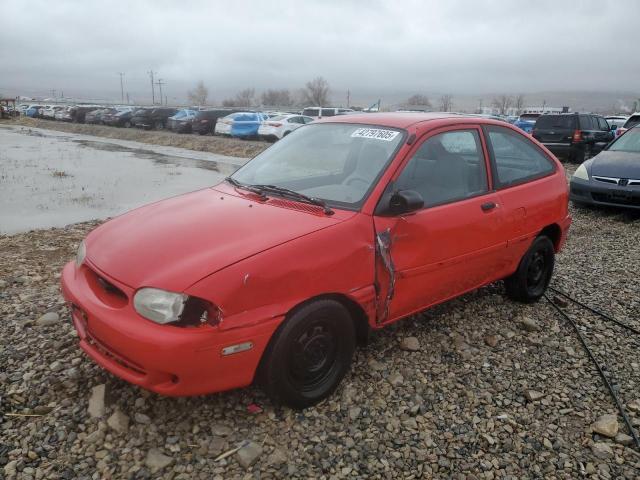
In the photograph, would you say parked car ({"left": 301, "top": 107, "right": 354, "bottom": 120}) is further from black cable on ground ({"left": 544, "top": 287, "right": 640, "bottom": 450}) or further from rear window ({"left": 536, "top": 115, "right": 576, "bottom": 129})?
black cable on ground ({"left": 544, "top": 287, "right": 640, "bottom": 450})

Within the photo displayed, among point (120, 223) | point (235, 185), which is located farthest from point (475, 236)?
point (120, 223)

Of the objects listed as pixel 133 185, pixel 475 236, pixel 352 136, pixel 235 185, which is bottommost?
pixel 133 185

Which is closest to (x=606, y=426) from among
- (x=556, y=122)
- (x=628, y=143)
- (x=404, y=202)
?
(x=404, y=202)

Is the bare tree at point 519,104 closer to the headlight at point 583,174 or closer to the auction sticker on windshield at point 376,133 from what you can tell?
the headlight at point 583,174

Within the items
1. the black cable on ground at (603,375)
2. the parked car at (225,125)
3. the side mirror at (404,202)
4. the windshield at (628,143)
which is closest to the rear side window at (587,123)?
the windshield at (628,143)

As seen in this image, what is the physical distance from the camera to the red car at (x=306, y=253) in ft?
7.97

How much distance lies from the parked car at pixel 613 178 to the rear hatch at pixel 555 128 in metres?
6.75

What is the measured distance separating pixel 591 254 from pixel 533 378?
135 inches

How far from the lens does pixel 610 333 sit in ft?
13.1

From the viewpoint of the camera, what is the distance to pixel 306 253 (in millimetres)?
2635

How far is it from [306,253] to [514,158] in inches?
95.0

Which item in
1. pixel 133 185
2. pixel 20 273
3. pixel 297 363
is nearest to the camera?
pixel 297 363

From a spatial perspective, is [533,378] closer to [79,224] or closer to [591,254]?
[591,254]

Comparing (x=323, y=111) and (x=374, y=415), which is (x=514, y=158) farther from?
(x=323, y=111)
